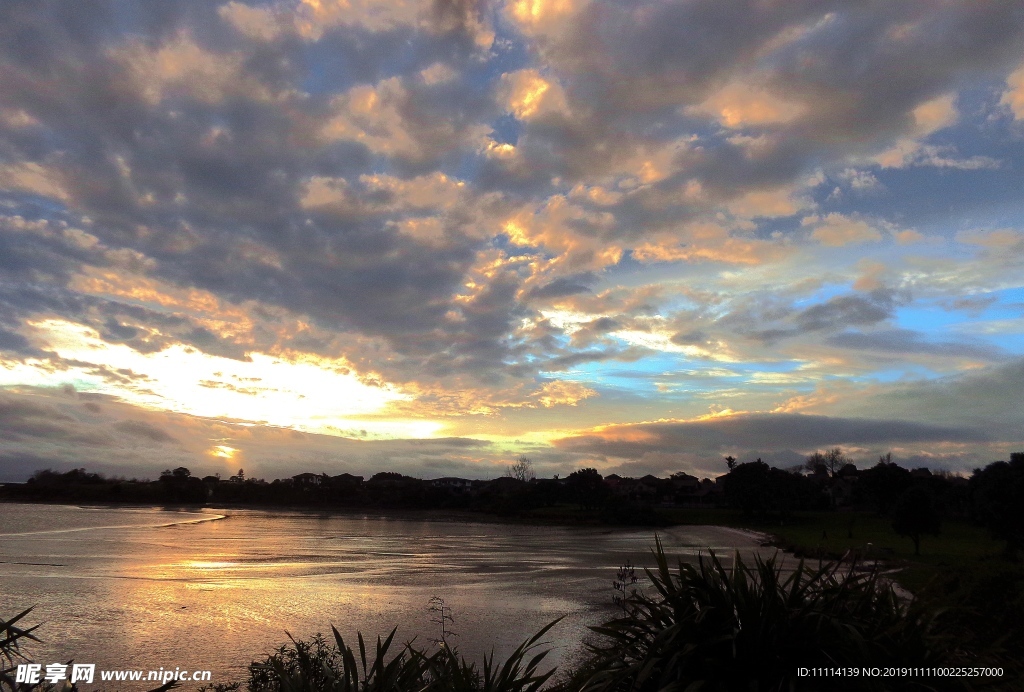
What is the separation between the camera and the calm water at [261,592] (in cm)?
1784

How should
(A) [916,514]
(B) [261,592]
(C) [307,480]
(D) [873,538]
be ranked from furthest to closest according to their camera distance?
(C) [307,480], (D) [873,538], (A) [916,514], (B) [261,592]

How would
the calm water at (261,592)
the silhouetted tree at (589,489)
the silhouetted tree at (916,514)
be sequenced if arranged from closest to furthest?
the calm water at (261,592)
the silhouetted tree at (916,514)
the silhouetted tree at (589,489)

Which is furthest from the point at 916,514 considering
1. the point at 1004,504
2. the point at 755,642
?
the point at 755,642

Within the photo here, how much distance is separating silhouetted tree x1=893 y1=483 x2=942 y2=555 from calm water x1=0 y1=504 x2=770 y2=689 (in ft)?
47.8

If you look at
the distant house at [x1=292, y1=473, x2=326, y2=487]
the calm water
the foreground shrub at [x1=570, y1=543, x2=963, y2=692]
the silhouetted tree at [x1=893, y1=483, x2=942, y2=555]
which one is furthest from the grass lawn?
the distant house at [x1=292, y1=473, x2=326, y2=487]

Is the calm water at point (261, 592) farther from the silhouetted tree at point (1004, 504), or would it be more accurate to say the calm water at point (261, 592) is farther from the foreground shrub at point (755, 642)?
the silhouetted tree at point (1004, 504)

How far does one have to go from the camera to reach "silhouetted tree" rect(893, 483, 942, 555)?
3619 cm

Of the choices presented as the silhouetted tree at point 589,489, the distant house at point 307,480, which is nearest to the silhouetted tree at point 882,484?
the silhouetted tree at point 589,489

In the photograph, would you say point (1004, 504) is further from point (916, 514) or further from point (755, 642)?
point (755, 642)

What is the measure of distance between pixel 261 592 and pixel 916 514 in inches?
1344

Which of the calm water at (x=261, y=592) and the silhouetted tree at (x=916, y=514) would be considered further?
the silhouetted tree at (x=916, y=514)

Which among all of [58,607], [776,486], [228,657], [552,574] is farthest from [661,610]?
[776,486]

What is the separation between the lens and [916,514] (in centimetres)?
3625

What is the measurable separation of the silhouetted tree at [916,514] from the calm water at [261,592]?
1458 cm
